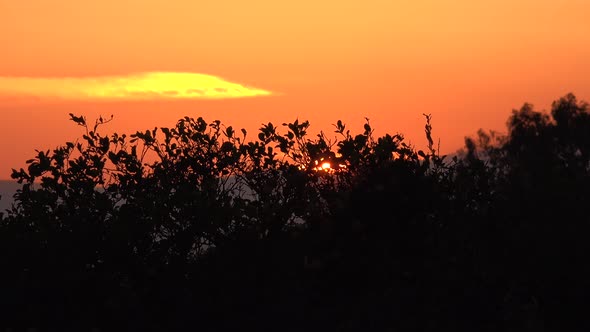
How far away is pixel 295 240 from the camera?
714 inches

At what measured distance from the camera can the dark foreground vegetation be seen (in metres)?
16.7

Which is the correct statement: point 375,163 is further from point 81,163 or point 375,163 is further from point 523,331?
point 81,163

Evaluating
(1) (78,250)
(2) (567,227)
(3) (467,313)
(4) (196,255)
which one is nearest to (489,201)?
(2) (567,227)

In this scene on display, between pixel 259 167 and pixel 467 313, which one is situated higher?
pixel 259 167

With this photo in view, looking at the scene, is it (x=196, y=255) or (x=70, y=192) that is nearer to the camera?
(x=196, y=255)

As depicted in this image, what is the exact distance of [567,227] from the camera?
17.8 metres

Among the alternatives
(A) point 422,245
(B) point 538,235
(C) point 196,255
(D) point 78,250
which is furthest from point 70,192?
(B) point 538,235

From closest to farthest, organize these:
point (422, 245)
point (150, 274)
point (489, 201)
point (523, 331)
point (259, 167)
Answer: point (523, 331), point (422, 245), point (150, 274), point (489, 201), point (259, 167)

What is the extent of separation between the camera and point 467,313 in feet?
53.4

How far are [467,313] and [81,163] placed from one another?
934cm

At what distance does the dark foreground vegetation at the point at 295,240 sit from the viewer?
1670 centimetres

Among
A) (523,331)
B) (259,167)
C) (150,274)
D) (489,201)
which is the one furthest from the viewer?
(259,167)

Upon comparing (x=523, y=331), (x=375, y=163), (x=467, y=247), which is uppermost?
(x=375, y=163)

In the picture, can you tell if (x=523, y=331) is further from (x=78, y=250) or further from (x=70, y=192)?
(x=70, y=192)
